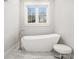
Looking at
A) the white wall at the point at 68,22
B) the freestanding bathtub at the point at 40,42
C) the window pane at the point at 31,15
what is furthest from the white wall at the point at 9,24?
the white wall at the point at 68,22

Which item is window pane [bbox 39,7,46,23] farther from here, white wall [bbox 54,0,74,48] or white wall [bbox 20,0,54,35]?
white wall [bbox 54,0,74,48]

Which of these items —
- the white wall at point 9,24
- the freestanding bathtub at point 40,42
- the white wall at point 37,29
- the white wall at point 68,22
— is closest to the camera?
the white wall at point 68,22

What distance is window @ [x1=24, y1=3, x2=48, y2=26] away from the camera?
17.1 feet

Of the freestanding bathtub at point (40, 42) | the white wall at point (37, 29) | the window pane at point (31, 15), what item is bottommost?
the freestanding bathtub at point (40, 42)

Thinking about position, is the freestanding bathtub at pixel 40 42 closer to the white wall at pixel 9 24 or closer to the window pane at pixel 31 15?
the white wall at pixel 9 24

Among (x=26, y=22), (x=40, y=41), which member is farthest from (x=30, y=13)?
(x=40, y=41)

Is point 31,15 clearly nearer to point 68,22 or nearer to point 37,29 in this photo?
point 37,29

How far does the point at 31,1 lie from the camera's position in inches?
203

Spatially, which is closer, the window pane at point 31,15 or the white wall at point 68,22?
the white wall at point 68,22

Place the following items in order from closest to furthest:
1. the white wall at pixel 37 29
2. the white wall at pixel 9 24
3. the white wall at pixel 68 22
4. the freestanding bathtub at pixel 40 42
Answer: the white wall at pixel 68 22
the white wall at pixel 9 24
the freestanding bathtub at pixel 40 42
the white wall at pixel 37 29

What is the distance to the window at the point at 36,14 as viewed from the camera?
5.22m

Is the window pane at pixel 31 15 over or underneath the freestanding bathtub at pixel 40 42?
over
